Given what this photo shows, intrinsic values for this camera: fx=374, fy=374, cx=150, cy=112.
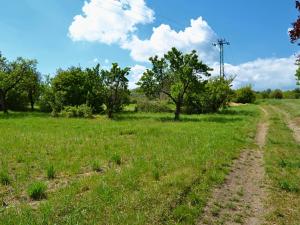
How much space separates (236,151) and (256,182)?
18.2 feet

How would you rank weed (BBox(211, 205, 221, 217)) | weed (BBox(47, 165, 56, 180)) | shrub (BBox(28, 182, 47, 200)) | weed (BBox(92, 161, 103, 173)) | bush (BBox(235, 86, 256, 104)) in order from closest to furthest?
weed (BBox(211, 205, 221, 217)) < shrub (BBox(28, 182, 47, 200)) < weed (BBox(47, 165, 56, 180)) < weed (BBox(92, 161, 103, 173)) < bush (BBox(235, 86, 256, 104))

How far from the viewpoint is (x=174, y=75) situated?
44.3 meters

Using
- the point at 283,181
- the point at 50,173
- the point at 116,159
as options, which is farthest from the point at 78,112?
the point at 283,181

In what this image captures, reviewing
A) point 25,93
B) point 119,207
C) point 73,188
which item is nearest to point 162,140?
point 73,188

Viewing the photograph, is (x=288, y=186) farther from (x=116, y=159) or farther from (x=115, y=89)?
(x=115, y=89)

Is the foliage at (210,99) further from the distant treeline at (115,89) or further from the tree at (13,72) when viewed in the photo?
the tree at (13,72)

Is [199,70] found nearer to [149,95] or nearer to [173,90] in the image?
[173,90]

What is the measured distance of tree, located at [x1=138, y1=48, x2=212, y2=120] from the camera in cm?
4338

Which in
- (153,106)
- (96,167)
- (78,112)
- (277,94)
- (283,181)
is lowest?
(283,181)

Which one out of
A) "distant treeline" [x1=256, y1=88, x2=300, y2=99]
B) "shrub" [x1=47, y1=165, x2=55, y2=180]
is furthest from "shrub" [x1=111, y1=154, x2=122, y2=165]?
"distant treeline" [x1=256, y1=88, x2=300, y2=99]

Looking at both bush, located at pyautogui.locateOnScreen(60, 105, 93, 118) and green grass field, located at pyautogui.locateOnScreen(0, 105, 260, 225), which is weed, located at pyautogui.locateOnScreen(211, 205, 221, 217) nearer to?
green grass field, located at pyautogui.locateOnScreen(0, 105, 260, 225)

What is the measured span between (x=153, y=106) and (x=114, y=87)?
Result: 14.8 m

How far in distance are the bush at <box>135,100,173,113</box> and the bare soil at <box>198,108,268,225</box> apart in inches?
1778

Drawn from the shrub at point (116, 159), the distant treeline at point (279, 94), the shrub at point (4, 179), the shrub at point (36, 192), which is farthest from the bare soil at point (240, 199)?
the distant treeline at point (279, 94)
